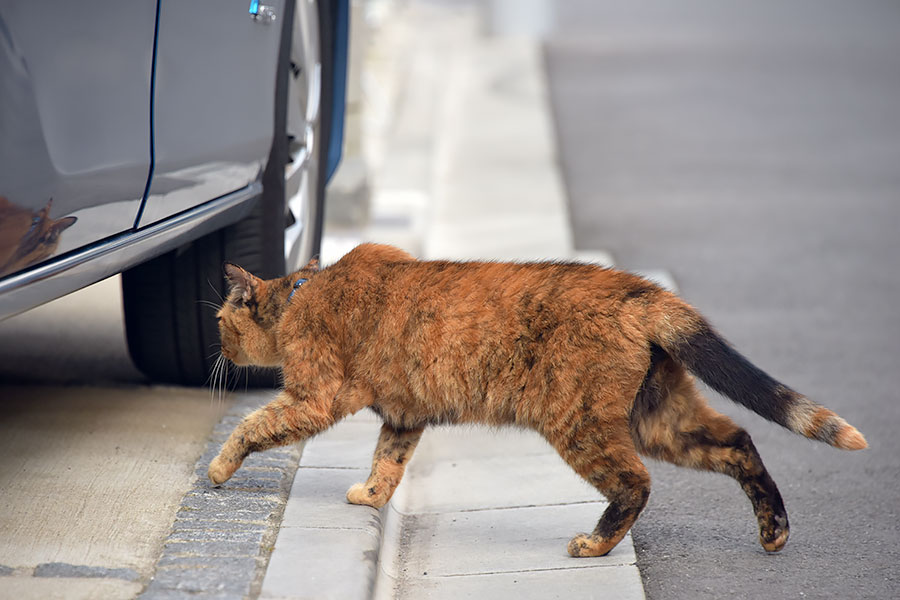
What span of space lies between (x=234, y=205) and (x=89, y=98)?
0.88 m

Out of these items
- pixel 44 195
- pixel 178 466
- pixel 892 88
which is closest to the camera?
pixel 44 195

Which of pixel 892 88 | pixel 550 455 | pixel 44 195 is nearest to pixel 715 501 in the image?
pixel 550 455

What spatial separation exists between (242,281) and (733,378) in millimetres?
1550

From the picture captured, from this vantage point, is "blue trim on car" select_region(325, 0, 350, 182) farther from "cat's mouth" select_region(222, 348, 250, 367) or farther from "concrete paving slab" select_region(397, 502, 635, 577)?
"concrete paving slab" select_region(397, 502, 635, 577)

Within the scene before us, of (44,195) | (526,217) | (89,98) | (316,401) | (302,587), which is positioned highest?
(89,98)

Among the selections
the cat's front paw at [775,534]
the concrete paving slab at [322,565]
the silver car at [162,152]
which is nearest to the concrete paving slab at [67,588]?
the concrete paving slab at [322,565]

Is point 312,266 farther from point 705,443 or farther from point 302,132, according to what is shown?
point 705,443

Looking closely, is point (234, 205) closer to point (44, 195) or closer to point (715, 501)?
point (44, 195)

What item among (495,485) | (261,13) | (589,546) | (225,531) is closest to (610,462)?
(589,546)

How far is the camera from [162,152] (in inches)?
127

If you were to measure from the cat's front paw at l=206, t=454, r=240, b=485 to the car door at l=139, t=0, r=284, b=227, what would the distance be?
0.75 meters

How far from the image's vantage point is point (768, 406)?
10.2 feet

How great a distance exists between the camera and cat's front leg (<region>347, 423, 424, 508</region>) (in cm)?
350

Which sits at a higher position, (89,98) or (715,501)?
(89,98)
